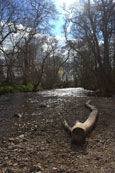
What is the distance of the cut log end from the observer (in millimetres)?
3113

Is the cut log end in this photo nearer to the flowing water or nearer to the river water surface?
the flowing water

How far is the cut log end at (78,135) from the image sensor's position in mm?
3113

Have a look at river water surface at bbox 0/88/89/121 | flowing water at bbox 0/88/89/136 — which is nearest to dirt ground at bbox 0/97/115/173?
flowing water at bbox 0/88/89/136

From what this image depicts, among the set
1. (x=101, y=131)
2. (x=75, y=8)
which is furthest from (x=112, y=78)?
(x=101, y=131)

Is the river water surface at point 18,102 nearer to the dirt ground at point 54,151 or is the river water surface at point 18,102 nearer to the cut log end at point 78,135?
the dirt ground at point 54,151

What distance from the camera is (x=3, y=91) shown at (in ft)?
53.5

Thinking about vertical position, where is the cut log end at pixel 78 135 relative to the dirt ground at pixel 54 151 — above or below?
above

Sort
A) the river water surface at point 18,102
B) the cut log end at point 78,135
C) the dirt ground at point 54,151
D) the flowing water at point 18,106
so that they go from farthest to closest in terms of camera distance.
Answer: the river water surface at point 18,102 → the flowing water at point 18,106 → the cut log end at point 78,135 → the dirt ground at point 54,151

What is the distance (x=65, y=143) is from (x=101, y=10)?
12.6m

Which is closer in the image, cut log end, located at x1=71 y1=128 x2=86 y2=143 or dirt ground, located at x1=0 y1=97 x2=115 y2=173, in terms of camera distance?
dirt ground, located at x1=0 y1=97 x2=115 y2=173

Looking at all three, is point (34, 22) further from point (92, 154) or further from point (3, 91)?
point (92, 154)

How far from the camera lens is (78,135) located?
124 inches

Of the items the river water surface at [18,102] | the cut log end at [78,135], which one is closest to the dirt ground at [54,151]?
the cut log end at [78,135]

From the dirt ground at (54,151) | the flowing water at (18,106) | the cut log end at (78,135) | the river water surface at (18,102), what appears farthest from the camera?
the river water surface at (18,102)
